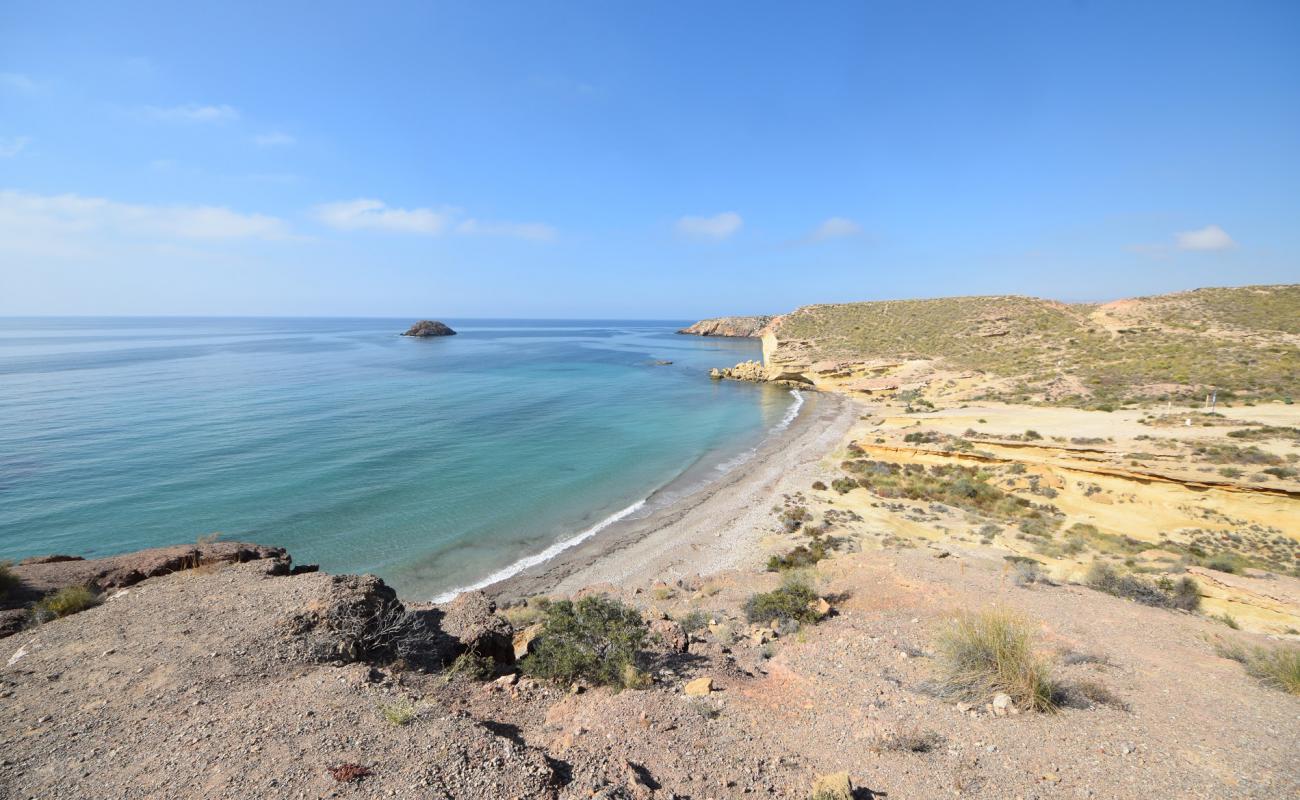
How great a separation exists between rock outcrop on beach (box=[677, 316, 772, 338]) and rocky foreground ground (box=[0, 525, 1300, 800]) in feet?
452

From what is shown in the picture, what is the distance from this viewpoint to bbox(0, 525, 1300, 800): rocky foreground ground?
4699mm

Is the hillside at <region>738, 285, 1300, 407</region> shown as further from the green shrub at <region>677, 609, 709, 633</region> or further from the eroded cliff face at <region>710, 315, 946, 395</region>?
the green shrub at <region>677, 609, 709, 633</region>

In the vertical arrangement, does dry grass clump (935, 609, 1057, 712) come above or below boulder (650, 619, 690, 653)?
above

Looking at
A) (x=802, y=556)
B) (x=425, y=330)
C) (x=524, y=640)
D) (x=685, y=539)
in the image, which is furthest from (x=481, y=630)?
(x=425, y=330)

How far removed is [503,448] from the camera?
2766cm

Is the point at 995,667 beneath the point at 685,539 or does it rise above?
above

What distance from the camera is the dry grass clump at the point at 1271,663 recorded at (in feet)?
21.0

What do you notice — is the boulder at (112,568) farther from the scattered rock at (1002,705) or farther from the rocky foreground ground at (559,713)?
the scattered rock at (1002,705)

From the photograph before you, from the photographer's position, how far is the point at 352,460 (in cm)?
2391

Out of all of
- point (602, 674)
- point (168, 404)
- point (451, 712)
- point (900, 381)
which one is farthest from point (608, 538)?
point (168, 404)

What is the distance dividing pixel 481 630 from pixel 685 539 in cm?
1051

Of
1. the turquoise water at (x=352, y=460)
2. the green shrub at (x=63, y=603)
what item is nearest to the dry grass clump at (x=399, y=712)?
the green shrub at (x=63, y=603)

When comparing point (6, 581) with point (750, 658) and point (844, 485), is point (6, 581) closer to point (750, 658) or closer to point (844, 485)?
point (750, 658)

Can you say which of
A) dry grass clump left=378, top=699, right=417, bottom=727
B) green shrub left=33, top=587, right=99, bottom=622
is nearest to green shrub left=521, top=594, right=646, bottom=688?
dry grass clump left=378, top=699, right=417, bottom=727
